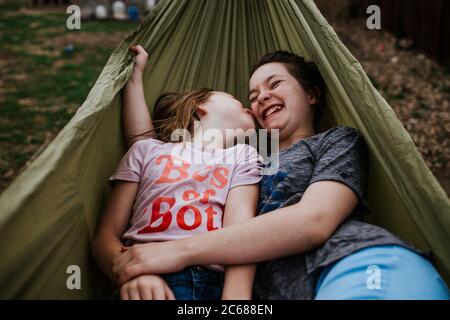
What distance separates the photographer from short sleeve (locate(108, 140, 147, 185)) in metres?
1.38

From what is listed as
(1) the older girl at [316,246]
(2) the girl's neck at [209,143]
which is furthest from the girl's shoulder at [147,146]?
(1) the older girl at [316,246]

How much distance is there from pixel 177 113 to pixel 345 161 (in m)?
0.61

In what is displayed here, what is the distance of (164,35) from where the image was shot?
1.78 m

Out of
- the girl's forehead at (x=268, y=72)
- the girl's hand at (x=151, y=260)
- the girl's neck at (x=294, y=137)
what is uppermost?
the girl's forehead at (x=268, y=72)

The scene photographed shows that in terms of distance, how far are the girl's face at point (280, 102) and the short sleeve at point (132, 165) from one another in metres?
0.41

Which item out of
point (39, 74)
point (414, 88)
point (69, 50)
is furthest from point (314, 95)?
point (69, 50)

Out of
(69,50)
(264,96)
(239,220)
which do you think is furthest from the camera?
(69,50)

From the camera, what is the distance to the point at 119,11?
7.88 metres

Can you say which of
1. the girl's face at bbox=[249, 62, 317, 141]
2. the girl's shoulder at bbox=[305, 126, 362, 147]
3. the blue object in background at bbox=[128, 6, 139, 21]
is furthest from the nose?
the blue object in background at bbox=[128, 6, 139, 21]

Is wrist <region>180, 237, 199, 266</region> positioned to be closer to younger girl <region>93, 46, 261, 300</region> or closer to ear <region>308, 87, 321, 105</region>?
younger girl <region>93, 46, 261, 300</region>

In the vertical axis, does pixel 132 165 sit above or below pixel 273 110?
below

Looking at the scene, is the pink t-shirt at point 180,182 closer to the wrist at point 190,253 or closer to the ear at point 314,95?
the wrist at point 190,253

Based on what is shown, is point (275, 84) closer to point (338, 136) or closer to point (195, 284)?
point (338, 136)

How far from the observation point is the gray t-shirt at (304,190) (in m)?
1.09
